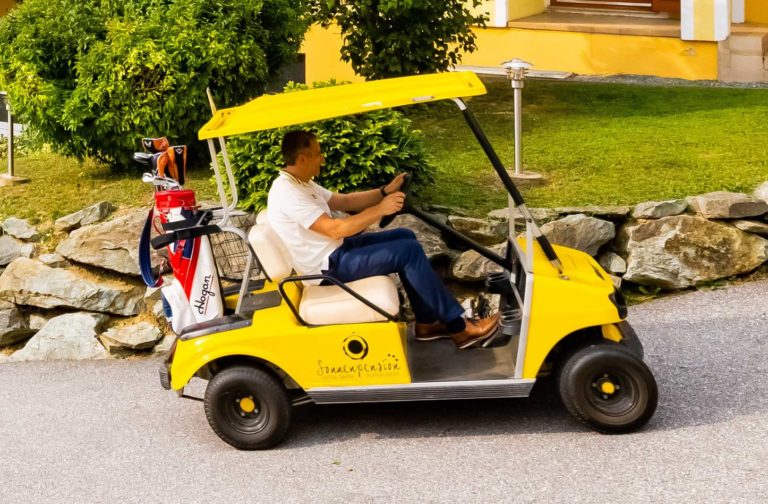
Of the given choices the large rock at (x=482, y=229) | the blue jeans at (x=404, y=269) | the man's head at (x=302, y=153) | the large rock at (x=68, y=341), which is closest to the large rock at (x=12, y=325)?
the large rock at (x=68, y=341)

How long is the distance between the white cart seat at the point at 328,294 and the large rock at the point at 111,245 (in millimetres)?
2379

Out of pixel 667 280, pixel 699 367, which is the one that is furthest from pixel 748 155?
pixel 699 367

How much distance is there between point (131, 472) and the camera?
6473mm

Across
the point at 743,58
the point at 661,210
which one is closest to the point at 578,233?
A: the point at 661,210

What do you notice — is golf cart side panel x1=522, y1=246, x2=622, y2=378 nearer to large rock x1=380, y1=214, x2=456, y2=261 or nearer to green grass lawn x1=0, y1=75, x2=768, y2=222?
large rock x1=380, y1=214, x2=456, y2=261

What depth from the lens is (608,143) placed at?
10430 millimetres

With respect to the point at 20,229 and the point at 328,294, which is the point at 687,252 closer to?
the point at 328,294

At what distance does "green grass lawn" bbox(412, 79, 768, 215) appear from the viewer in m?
9.23

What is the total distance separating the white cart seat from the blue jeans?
6cm

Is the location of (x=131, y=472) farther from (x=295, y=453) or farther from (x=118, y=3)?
(x=118, y=3)

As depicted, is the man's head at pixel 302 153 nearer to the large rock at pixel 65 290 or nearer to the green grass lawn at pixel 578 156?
the green grass lawn at pixel 578 156

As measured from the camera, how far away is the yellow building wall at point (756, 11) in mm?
→ 13695

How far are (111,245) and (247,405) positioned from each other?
9.47 feet

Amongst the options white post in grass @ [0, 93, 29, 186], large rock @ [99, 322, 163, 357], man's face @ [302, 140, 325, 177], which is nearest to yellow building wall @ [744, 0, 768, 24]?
white post in grass @ [0, 93, 29, 186]
